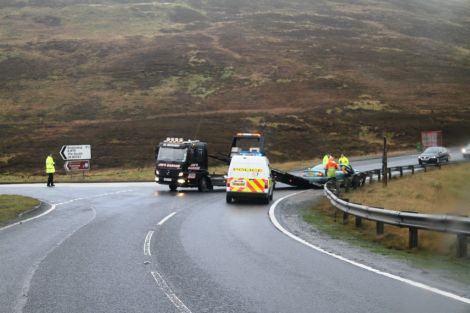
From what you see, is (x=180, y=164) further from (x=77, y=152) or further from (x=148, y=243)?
(x=148, y=243)

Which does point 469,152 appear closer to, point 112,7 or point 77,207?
point 77,207

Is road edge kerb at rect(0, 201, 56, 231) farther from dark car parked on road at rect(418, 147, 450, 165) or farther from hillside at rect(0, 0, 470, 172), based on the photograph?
dark car parked on road at rect(418, 147, 450, 165)

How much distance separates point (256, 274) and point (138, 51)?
75.6 m

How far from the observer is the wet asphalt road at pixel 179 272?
7.37m

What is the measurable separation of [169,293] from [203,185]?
21.4 metres

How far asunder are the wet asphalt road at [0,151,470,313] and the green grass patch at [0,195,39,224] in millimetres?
1478

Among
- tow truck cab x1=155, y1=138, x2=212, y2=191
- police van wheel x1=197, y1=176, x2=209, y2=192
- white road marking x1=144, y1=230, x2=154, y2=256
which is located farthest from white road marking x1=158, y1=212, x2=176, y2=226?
police van wheel x1=197, y1=176, x2=209, y2=192

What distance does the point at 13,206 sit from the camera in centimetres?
2044

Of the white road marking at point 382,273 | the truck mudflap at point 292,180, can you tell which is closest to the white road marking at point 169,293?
the white road marking at point 382,273

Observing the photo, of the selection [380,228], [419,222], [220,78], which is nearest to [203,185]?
[380,228]

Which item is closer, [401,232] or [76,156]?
[401,232]

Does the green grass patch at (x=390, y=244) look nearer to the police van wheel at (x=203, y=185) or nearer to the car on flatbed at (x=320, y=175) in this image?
the police van wheel at (x=203, y=185)

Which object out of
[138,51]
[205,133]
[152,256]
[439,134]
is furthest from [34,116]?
[152,256]

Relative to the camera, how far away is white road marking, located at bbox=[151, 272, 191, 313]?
7184mm
